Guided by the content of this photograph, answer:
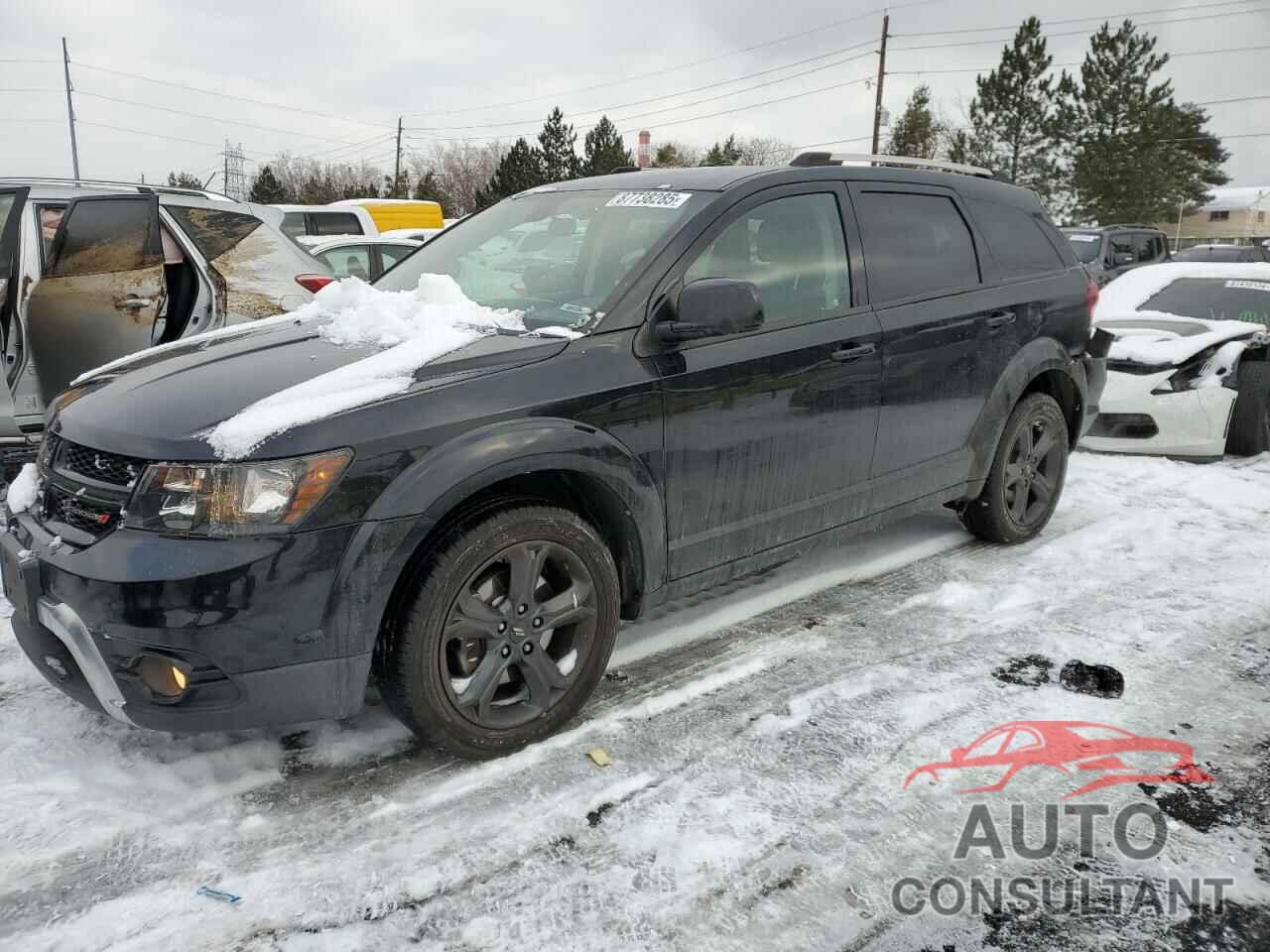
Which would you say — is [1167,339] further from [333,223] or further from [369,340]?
[333,223]

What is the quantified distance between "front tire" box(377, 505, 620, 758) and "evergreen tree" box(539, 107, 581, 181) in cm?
5130

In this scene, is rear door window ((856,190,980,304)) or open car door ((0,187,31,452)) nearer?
rear door window ((856,190,980,304))

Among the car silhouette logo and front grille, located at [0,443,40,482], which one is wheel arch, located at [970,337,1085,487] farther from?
front grille, located at [0,443,40,482]

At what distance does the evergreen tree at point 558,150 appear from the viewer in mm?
51594

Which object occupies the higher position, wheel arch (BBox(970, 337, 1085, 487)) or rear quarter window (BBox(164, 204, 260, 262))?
rear quarter window (BBox(164, 204, 260, 262))

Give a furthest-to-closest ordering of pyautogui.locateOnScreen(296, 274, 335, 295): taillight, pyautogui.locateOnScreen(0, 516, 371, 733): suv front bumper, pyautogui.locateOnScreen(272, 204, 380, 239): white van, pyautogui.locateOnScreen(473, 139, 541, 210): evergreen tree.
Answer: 1. pyautogui.locateOnScreen(473, 139, 541, 210): evergreen tree
2. pyautogui.locateOnScreen(272, 204, 380, 239): white van
3. pyautogui.locateOnScreen(296, 274, 335, 295): taillight
4. pyautogui.locateOnScreen(0, 516, 371, 733): suv front bumper

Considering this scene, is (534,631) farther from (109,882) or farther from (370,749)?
(109,882)

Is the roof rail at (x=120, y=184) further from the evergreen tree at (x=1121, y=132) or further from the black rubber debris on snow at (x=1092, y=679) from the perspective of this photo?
the evergreen tree at (x=1121, y=132)

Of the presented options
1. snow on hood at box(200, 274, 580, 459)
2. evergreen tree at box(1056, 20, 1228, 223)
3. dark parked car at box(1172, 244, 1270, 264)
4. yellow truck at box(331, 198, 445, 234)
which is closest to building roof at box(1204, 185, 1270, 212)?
evergreen tree at box(1056, 20, 1228, 223)

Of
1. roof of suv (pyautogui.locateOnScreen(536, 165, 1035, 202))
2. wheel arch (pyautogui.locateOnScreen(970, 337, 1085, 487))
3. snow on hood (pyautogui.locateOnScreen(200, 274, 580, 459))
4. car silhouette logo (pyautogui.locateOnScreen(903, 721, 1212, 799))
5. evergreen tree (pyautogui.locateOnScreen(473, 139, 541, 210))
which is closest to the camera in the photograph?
snow on hood (pyautogui.locateOnScreen(200, 274, 580, 459))

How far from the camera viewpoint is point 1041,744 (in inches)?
121

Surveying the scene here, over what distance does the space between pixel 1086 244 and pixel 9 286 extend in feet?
56.1

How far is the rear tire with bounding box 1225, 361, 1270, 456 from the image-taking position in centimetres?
697

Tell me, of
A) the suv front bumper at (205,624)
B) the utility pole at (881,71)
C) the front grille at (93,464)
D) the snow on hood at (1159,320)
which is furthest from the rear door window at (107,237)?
the utility pole at (881,71)
